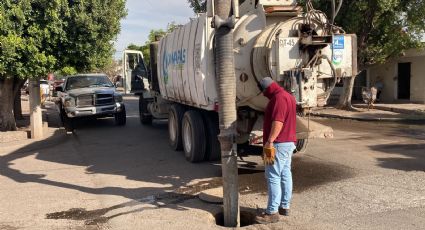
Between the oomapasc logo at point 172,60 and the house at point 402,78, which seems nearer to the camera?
the oomapasc logo at point 172,60

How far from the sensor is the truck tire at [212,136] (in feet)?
30.2

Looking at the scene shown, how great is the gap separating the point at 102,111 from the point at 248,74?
9.48 metres

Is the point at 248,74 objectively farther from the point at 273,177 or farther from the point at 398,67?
the point at 398,67

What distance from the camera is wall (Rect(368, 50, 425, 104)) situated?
21703mm

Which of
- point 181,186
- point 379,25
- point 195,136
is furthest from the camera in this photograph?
point 379,25

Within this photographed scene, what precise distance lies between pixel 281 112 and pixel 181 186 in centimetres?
281

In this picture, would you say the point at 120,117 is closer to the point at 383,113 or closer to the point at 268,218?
the point at 383,113

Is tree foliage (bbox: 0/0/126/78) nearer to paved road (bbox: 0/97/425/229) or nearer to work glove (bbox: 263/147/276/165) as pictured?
paved road (bbox: 0/97/425/229)

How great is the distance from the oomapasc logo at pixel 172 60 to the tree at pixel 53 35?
245cm

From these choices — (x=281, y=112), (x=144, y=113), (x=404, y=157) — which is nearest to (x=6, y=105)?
(x=144, y=113)

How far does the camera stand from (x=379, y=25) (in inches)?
776

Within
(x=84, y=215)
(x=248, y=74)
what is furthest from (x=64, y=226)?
(x=248, y=74)

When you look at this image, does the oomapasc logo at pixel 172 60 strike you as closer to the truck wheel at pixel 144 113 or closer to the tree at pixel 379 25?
the truck wheel at pixel 144 113

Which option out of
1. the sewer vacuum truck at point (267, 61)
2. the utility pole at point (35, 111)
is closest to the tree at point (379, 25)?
the sewer vacuum truck at point (267, 61)
